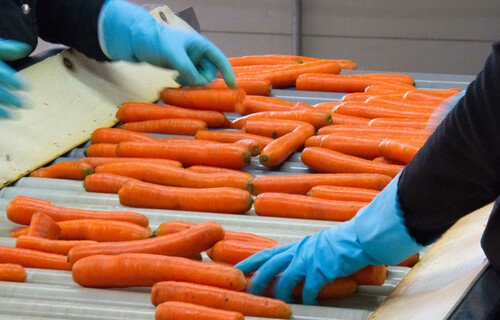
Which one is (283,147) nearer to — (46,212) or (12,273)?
(46,212)

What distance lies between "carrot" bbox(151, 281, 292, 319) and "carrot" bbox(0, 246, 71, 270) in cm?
45

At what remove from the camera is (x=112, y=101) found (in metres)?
3.36

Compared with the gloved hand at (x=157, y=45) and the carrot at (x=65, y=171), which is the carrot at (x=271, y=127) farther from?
the carrot at (x=65, y=171)

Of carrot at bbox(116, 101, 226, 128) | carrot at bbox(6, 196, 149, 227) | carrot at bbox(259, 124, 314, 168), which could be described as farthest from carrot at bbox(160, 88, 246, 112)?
carrot at bbox(6, 196, 149, 227)

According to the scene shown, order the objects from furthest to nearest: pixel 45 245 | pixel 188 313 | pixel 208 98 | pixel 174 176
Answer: pixel 208 98 < pixel 174 176 < pixel 45 245 < pixel 188 313

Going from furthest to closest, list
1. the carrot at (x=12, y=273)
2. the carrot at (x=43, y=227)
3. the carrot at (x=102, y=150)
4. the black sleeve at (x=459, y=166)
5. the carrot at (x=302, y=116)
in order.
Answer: the carrot at (x=302, y=116) → the carrot at (x=102, y=150) → the carrot at (x=43, y=227) → the carrot at (x=12, y=273) → the black sleeve at (x=459, y=166)

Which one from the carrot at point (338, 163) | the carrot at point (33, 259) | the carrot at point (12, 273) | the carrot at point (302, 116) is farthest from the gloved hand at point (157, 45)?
the carrot at point (12, 273)

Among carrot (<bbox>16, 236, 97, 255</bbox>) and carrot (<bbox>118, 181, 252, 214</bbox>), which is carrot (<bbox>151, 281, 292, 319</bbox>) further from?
carrot (<bbox>118, 181, 252, 214</bbox>)

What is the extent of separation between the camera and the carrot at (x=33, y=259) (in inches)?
81.2

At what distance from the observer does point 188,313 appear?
5.41 ft

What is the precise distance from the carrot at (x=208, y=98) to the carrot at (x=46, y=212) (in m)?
1.07

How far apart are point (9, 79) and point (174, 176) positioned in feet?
2.61

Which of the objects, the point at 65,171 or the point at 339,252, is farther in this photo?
the point at 65,171

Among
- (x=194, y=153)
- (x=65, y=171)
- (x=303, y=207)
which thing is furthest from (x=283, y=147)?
(x=65, y=171)
